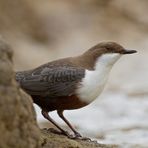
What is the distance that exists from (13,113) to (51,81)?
1.65 metres

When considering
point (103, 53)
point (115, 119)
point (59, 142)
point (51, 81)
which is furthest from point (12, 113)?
point (115, 119)

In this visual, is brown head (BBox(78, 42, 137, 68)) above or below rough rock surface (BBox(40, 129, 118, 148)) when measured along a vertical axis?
above

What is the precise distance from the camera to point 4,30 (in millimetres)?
14633

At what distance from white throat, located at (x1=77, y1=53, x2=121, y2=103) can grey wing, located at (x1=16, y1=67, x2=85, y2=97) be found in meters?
0.06

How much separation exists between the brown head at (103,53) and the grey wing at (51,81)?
129 millimetres

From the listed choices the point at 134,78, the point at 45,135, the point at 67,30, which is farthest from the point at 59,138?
the point at 67,30

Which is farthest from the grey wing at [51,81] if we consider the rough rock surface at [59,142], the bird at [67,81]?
the rough rock surface at [59,142]

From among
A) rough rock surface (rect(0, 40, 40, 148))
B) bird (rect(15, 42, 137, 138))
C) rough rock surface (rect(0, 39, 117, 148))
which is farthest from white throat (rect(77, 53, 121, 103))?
rough rock surface (rect(0, 40, 40, 148))

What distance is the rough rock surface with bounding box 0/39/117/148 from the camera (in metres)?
4.22

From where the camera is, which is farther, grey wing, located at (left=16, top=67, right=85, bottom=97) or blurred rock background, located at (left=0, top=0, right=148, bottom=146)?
blurred rock background, located at (left=0, top=0, right=148, bottom=146)

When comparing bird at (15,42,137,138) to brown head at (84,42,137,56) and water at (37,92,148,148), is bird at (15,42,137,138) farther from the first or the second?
water at (37,92,148,148)

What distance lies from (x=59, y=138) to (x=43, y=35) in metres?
9.67

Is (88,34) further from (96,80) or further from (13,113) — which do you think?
(13,113)

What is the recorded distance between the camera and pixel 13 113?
4242 millimetres
